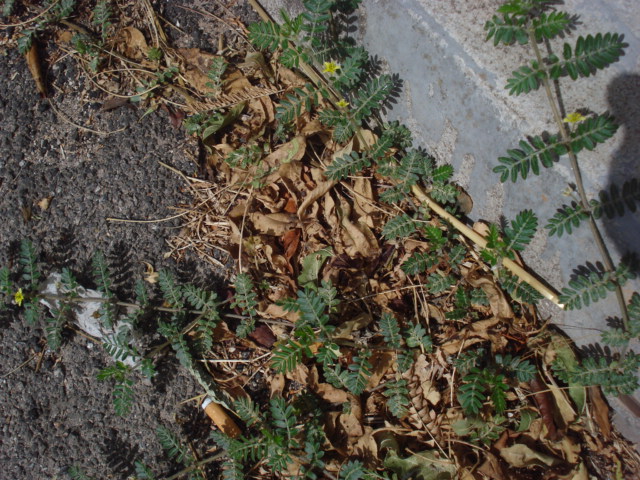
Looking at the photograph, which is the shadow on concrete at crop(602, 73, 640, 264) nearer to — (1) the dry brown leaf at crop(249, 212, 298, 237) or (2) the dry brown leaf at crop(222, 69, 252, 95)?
(1) the dry brown leaf at crop(249, 212, 298, 237)

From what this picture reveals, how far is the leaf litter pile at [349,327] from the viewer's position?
2453mm

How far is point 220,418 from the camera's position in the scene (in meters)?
2.62

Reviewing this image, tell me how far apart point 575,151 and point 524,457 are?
1.35 meters

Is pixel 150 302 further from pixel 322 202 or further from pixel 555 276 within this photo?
pixel 555 276

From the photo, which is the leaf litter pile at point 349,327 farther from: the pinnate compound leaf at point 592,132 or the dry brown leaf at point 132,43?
the pinnate compound leaf at point 592,132

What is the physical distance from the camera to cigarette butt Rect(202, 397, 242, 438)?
2.61 metres

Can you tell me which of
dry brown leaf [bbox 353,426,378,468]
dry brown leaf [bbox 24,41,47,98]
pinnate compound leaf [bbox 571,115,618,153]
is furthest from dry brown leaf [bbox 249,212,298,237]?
dry brown leaf [bbox 24,41,47,98]

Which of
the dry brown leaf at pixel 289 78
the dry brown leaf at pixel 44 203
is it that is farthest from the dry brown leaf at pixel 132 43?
the dry brown leaf at pixel 44 203

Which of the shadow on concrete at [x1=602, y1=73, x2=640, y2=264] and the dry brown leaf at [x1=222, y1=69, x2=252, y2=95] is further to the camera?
the dry brown leaf at [x1=222, y1=69, x2=252, y2=95]

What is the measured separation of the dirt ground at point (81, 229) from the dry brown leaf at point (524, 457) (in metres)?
1.42

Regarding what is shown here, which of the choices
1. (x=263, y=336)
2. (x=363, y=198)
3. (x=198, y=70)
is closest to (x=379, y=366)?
(x=263, y=336)

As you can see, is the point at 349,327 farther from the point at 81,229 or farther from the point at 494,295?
the point at 81,229

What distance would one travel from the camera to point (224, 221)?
9.68 ft

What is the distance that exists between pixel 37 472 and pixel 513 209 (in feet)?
8.56
